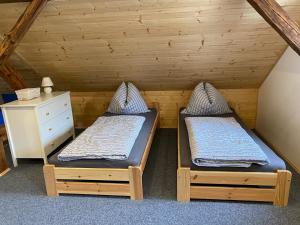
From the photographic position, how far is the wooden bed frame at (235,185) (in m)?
1.97

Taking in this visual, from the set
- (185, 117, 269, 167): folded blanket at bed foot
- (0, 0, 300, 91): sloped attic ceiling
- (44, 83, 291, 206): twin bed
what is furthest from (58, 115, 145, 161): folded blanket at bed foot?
(0, 0, 300, 91): sloped attic ceiling

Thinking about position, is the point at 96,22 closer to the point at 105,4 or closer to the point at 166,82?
the point at 105,4

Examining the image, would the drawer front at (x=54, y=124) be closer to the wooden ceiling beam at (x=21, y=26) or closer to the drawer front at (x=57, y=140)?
the drawer front at (x=57, y=140)

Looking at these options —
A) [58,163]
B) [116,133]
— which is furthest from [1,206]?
[116,133]

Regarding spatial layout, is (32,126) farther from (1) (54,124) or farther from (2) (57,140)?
(2) (57,140)

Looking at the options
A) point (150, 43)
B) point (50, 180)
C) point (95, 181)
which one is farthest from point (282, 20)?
point (50, 180)

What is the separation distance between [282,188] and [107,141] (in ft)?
5.12

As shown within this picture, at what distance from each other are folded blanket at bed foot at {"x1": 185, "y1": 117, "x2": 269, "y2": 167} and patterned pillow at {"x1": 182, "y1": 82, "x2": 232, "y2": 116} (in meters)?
0.49

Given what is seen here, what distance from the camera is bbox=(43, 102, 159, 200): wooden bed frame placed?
211 centimetres

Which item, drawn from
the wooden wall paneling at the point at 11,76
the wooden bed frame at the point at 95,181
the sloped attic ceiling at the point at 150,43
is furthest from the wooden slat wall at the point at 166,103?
the wooden bed frame at the point at 95,181

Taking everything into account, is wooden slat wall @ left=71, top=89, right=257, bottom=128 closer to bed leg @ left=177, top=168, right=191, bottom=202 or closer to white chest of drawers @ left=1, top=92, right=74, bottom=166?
white chest of drawers @ left=1, top=92, right=74, bottom=166

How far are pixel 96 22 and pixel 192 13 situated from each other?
38.9 inches

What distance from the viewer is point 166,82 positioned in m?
3.62

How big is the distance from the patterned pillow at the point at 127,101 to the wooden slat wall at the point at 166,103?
1.19 ft
